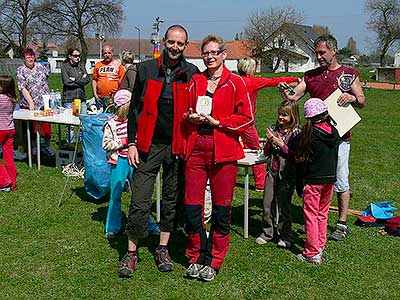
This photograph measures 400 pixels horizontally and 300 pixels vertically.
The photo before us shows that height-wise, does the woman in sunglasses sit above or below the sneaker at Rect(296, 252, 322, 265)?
above

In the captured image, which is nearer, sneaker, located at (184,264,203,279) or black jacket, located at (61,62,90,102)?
sneaker, located at (184,264,203,279)

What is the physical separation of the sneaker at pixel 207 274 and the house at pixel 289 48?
48867mm

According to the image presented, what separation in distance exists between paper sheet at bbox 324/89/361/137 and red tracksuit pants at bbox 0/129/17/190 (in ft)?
13.0

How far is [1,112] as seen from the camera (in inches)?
253

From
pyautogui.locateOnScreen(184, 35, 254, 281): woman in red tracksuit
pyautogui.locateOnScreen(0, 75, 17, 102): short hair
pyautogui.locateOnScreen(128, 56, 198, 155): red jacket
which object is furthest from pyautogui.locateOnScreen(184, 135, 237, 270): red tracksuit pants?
pyautogui.locateOnScreen(0, 75, 17, 102): short hair

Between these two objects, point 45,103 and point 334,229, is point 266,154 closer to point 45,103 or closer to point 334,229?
point 334,229

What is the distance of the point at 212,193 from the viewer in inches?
160

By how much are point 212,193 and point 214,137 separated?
0.45 meters

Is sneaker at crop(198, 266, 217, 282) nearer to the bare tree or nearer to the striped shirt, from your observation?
the striped shirt

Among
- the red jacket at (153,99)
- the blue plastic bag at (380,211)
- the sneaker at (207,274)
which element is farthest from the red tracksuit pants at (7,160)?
the blue plastic bag at (380,211)

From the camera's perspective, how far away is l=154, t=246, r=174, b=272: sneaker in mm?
4270

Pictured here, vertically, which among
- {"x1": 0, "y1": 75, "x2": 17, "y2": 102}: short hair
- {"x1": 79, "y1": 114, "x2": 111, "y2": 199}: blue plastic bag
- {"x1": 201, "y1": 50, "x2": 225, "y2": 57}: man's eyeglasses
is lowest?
{"x1": 79, "y1": 114, "x2": 111, "y2": 199}: blue plastic bag

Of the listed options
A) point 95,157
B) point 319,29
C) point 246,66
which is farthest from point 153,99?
point 319,29

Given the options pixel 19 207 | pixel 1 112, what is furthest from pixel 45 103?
pixel 19 207
